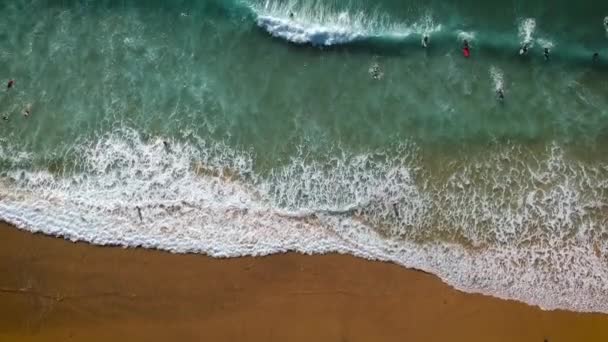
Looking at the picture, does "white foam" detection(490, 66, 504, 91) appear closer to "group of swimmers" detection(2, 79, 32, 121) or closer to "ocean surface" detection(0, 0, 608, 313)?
"ocean surface" detection(0, 0, 608, 313)

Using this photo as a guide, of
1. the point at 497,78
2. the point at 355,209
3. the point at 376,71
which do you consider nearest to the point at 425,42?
the point at 376,71

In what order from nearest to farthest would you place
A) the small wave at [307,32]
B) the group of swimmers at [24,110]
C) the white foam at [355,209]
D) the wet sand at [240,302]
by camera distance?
the wet sand at [240,302]
the white foam at [355,209]
the group of swimmers at [24,110]
the small wave at [307,32]

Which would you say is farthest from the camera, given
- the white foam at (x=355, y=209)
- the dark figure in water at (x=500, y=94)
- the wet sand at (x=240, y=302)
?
the dark figure in water at (x=500, y=94)

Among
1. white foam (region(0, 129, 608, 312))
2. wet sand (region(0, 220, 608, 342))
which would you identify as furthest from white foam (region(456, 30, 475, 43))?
wet sand (region(0, 220, 608, 342))

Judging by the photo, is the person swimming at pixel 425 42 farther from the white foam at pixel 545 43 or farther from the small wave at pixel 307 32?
the white foam at pixel 545 43

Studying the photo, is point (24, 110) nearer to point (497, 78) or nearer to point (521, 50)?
point (497, 78)

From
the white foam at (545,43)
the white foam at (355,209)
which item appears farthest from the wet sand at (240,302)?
the white foam at (545,43)

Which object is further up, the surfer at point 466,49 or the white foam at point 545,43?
the white foam at point 545,43
